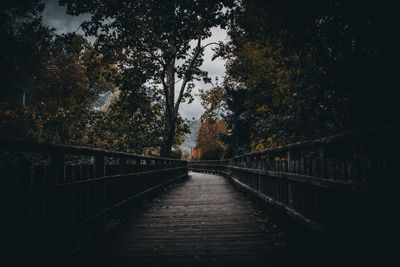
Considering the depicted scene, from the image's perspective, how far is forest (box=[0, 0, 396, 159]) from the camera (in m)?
2.94

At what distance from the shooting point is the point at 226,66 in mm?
20672

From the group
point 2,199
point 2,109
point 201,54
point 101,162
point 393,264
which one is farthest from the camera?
point 201,54

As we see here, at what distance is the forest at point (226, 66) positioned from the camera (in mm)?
2938

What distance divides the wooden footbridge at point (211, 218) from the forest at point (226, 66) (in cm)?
53

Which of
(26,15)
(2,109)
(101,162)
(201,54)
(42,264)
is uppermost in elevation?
(26,15)

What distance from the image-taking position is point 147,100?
14359 millimetres

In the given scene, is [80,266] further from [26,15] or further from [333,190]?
[26,15]

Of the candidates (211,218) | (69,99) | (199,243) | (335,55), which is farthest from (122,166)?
(69,99)

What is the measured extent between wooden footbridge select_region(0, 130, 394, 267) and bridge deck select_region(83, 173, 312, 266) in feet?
0.05

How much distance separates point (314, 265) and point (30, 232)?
296 centimetres

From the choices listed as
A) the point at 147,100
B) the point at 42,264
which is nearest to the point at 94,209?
the point at 42,264

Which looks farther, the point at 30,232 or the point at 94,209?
the point at 94,209

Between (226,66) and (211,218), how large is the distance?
1734 cm

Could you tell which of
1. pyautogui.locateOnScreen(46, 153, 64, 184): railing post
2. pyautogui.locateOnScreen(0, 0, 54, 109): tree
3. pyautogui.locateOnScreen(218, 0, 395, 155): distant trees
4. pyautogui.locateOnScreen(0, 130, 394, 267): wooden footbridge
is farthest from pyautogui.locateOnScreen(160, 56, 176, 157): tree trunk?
pyautogui.locateOnScreen(46, 153, 64, 184): railing post
